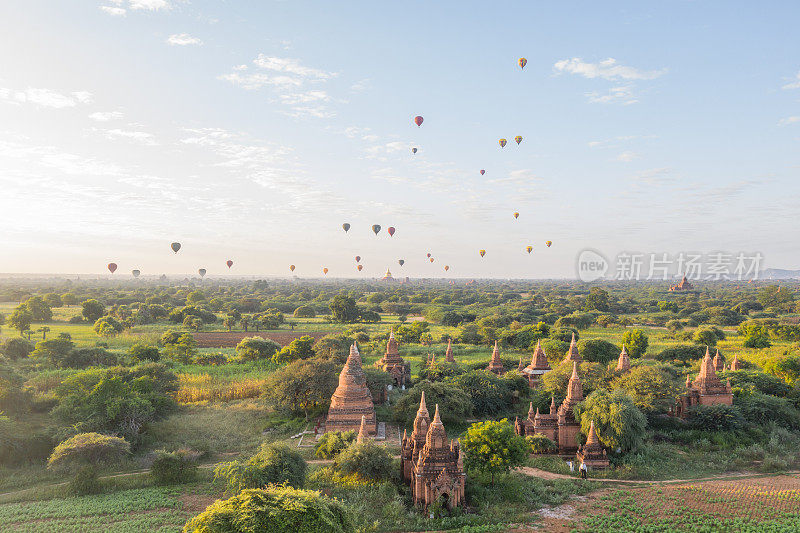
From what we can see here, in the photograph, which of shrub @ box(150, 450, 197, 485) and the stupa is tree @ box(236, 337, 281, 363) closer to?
the stupa

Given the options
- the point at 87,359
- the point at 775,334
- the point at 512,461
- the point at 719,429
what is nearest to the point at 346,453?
the point at 512,461

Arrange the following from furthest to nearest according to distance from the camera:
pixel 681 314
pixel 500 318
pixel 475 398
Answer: pixel 681 314
pixel 500 318
pixel 475 398

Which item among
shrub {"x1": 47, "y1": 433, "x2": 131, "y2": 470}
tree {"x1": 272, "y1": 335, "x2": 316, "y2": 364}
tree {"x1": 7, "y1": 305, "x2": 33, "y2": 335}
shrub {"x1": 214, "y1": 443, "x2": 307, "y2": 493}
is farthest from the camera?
tree {"x1": 7, "y1": 305, "x2": 33, "y2": 335}

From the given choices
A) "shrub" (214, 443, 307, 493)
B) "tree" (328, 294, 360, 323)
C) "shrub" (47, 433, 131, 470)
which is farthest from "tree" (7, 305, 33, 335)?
"shrub" (214, 443, 307, 493)

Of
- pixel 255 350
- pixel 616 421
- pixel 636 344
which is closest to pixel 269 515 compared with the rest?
pixel 616 421

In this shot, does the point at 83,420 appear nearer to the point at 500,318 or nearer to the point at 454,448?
the point at 454,448

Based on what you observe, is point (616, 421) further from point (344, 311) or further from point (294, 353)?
point (344, 311)
